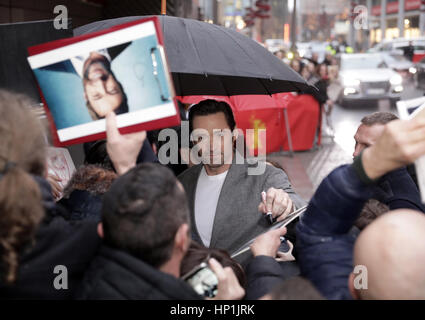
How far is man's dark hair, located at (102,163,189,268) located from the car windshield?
17.8 meters

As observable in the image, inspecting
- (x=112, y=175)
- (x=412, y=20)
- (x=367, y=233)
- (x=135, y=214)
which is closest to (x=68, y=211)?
(x=112, y=175)

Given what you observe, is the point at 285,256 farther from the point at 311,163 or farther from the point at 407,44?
the point at 407,44

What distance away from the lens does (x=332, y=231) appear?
163 cm

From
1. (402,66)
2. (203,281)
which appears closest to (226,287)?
(203,281)

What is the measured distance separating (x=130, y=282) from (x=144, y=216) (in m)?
0.20

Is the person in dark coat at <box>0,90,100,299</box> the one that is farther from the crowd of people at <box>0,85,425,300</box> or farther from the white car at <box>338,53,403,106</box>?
the white car at <box>338,53,403,106</box>

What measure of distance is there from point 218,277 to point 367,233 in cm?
51

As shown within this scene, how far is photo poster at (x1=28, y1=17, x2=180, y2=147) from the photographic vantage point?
1759 mm

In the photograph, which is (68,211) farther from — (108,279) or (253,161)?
(253,161)

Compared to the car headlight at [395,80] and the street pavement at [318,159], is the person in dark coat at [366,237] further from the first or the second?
the car headlight at [395,80]

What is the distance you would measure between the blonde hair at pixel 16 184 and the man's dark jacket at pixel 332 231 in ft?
2.81

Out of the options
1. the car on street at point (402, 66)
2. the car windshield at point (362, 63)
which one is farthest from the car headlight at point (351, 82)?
the car on street at point (402, 66)

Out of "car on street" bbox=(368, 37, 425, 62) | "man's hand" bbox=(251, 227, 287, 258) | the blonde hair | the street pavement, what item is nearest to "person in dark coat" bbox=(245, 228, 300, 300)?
"man's hand" bbox=(251, 227, 287, 258)

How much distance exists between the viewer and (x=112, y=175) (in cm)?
219
